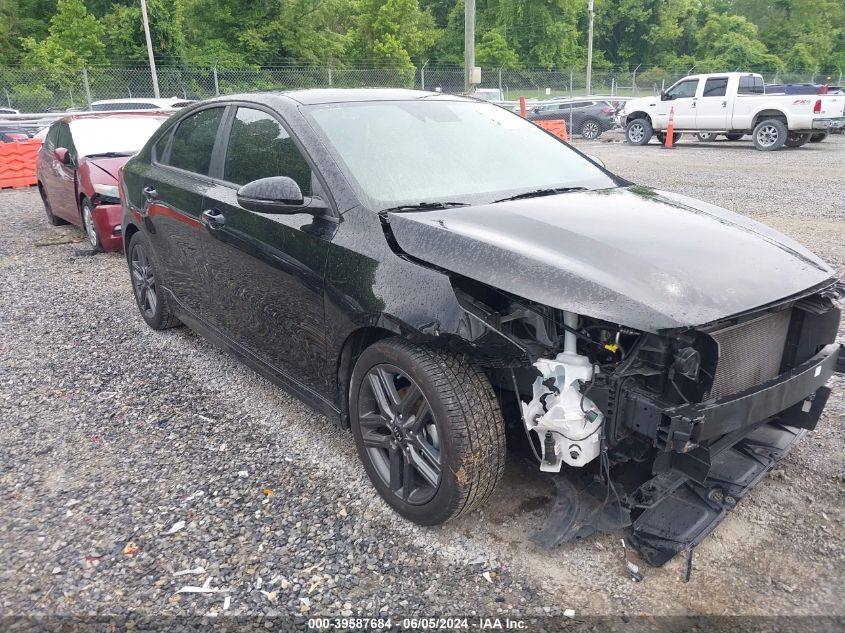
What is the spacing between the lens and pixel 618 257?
95.0 inches

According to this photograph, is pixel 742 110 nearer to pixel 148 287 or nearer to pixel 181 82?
pixel 148 287

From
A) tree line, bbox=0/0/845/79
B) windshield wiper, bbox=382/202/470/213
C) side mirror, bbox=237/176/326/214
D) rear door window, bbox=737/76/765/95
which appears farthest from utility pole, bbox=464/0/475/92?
tree line, bbox=0/0/845/79

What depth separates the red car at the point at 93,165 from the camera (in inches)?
284

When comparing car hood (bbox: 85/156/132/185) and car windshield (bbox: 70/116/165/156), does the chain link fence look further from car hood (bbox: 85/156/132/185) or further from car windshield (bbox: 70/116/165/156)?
car hood (bbox: 85/156/132/185)

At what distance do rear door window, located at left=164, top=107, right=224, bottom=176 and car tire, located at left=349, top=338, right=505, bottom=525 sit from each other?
1.94m

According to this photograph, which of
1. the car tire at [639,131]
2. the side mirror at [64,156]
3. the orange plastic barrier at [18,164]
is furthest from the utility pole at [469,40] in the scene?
the side mirror at [64,156]

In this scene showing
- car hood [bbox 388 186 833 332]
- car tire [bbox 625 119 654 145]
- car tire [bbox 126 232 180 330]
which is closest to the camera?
car hood [bbox 388 186 833 332]

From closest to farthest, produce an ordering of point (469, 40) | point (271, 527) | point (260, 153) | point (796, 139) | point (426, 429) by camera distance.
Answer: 1. point (426, 429)
2. point (271, 527)
3. point (260, 153)
4. point (469, 40)
5. point (796, 139)

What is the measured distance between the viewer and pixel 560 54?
57.3 metres

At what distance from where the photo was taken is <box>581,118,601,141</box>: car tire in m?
23.3

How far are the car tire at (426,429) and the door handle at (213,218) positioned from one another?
132 cm

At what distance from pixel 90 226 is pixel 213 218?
16.2ft

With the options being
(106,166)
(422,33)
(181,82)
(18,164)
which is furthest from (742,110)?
(422,33)

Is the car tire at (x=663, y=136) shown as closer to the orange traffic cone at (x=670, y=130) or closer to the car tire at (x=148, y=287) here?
the orange traffic cone at (x=670, y=130)
